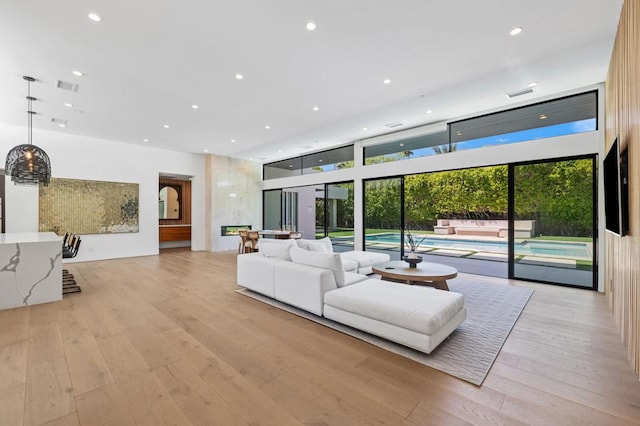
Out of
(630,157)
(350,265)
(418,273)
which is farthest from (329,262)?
(630,157)

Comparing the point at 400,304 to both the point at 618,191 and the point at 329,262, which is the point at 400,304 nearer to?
the point at 329,262

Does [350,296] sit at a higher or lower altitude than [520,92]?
lower

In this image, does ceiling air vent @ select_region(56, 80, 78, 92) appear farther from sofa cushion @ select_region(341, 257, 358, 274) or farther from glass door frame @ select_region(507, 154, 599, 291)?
glass door frame @ select_region(507, 154, 599, 291)

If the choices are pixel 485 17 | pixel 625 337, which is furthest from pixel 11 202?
pixel 625 337

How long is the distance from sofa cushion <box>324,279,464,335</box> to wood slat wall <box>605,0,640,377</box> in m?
1.39

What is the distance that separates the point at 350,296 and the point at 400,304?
0.58 meters

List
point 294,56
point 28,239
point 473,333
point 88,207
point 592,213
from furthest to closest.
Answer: point 88,207 → point 592,213 → point 28,239 → point 294,56 → point 473,333

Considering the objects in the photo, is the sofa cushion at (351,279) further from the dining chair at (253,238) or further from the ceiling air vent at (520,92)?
the dining chair at (253,238)

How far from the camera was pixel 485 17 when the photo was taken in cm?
298

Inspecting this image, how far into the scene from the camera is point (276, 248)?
14.5ft

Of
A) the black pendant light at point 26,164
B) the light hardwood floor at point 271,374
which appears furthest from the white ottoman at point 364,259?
the black pendant light at point 26,164

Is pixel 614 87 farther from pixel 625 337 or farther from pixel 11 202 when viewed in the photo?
pixel 11 202

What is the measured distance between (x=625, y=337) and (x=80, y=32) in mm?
6642

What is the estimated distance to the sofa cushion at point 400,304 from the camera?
257 centimetres
